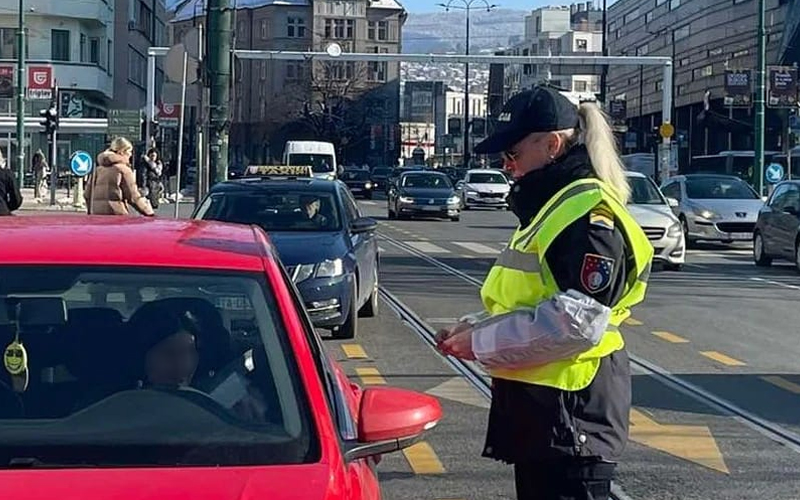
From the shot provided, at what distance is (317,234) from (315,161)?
39435 millimetres

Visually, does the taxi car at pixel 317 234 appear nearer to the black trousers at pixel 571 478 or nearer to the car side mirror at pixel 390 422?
the car side mirror at pixel 390 422

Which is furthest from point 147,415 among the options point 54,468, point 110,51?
point 110,51

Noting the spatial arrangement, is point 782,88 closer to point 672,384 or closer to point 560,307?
point 672,384

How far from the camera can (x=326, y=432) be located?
11.6ft

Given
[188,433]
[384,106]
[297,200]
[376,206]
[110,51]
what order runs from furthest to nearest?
[384,106], [110,51], [376,206], [297,200], [188,433]

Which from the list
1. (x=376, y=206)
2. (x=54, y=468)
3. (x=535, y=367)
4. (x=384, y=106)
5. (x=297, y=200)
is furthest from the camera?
(x=384, y=106)

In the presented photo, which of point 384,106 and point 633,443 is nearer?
point 633,443

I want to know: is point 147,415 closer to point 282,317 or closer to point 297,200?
point 282,317

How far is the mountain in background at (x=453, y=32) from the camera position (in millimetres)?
134500

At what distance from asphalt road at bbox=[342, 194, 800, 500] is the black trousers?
9.51 feet

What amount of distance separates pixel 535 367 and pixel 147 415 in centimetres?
107

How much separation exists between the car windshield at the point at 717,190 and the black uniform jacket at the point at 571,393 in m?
23.4

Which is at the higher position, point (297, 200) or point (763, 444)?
point (297, 200)

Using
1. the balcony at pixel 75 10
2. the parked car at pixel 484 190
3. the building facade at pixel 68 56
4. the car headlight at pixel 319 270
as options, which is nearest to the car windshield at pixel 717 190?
the car headlight at pixel 319 270
